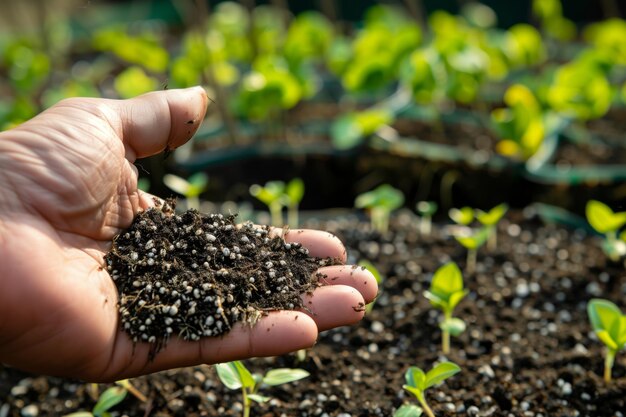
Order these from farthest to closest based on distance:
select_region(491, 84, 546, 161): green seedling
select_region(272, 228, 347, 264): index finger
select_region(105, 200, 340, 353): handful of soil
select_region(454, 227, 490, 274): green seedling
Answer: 1. select_region(491, 84, 546, 161): green seedling
2. select_region(454, 227, 490, 274): green seedling
3. select_region(272, 228, 347, 264): index finger
4. select_region(105, 200, 340, 353): handful of soil

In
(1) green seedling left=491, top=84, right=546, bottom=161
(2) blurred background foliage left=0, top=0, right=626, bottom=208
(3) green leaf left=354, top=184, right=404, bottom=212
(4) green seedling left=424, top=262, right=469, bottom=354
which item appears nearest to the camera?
(4) green seedling left=424, top=262, right=469, bottom=354

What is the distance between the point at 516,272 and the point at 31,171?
127 cm

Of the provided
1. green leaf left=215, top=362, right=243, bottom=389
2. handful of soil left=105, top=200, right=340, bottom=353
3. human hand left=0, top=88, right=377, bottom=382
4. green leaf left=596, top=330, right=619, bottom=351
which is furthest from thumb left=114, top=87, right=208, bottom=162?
green leaf left=596, top=330, right=619, bottom=351

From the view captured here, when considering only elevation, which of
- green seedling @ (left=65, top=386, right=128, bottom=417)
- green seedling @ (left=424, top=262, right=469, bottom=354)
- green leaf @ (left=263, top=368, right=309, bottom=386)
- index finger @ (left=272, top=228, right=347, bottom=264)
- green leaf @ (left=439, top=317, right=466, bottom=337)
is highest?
index finger @ (left=272, top=228, right=347, bottom=264)

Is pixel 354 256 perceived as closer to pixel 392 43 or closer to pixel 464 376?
pixel 464 376

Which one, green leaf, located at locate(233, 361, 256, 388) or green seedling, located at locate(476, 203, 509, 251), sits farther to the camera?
green seedling, located at locate(476, 203, 509, 251)

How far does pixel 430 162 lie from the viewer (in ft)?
7.95

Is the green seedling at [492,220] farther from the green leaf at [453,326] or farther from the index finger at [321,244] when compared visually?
the index finger at [321,244]

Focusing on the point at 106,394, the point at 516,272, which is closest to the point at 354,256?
the point at 516,272

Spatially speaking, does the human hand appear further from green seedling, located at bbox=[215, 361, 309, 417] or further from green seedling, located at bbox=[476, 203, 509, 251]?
green seedling, located at bbox=[476, 203, 509, 251]

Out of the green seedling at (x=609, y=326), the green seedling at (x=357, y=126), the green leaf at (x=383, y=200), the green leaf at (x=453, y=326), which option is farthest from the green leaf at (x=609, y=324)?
the green seedling at (x=357, y=126)

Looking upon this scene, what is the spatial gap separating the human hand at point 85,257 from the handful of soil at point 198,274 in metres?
0.02

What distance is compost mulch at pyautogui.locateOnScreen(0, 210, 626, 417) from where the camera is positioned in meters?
1.46

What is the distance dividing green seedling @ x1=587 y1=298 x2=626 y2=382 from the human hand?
48 centimetres
